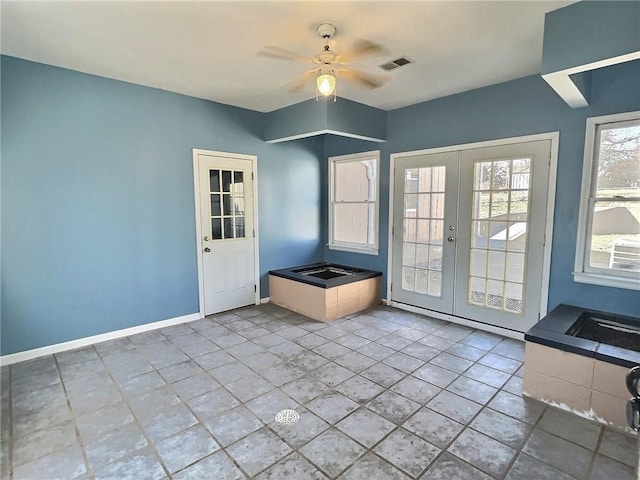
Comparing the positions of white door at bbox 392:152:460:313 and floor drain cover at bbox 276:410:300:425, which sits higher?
white door at bbox 392:152:460:313

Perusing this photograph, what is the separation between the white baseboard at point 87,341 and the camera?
10.1 ft

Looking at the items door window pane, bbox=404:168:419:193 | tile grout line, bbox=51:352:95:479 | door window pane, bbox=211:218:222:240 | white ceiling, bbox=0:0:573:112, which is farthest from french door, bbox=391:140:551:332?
tile grout line, bbox=51:352:95:479

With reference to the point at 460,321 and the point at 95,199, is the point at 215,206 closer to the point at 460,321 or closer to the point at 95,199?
the point at 95,199

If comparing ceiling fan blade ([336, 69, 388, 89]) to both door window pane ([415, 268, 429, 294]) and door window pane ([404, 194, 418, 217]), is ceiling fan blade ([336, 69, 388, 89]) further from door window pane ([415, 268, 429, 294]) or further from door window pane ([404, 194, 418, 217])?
door window pane ([415, 268, 429, 294])

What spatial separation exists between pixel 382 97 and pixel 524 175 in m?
1.80

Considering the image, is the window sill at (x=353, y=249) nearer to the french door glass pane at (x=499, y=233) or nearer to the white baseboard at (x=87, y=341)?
the french door glass pane at (x=499, y=233)

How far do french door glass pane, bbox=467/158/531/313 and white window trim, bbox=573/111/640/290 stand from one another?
0.46 metres

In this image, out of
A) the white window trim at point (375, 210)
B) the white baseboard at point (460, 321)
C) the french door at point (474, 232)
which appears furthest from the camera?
the white window trim at point (375, 210)

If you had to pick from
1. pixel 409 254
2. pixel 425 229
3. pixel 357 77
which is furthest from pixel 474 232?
pixel 357 77

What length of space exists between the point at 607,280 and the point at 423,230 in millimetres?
1897

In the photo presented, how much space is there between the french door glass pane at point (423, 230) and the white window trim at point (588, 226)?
138 centimetres

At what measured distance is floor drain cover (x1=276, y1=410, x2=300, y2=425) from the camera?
7.39ft

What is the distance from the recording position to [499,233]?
369 cm

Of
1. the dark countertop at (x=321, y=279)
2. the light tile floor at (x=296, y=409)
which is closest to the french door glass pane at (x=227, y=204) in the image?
the dark countertop at (x=321, y=279)
